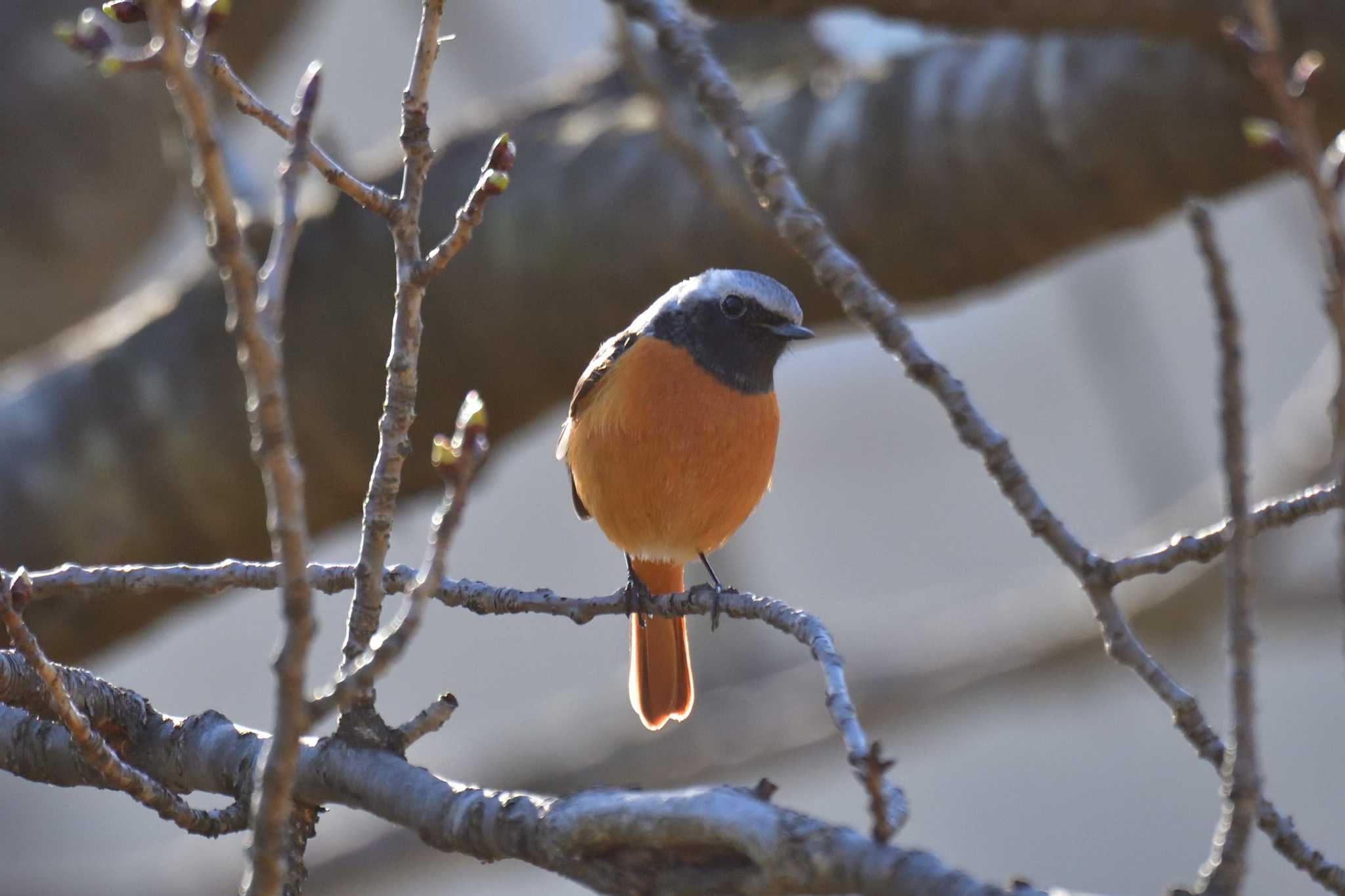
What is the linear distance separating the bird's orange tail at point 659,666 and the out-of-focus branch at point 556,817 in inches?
67.3

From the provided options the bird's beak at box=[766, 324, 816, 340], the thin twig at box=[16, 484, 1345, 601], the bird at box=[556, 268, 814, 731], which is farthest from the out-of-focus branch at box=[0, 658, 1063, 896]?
the bird's beak at box=[766, 324, 816, 340]

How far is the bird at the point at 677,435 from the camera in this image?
3.29m

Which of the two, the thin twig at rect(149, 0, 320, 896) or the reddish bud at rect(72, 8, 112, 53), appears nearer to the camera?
the thin twig at rect(149, 0, 320, 896)

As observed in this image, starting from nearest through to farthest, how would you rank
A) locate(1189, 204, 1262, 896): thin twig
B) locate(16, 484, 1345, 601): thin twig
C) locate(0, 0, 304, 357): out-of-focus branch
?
locate(1189, 204, 1262, 896): thin twig → locate(16, 484, 1345, 601): thin twig → locate(0, 0, 304, 357): out-of-focus branch

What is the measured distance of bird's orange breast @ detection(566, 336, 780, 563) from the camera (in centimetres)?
328

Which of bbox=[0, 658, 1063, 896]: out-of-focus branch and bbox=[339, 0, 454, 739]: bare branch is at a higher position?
bbox=[339, 0, 454, 739]: bare branch

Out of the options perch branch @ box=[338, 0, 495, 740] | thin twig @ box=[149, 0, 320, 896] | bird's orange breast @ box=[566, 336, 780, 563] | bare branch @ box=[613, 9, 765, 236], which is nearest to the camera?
thin twig @ box=[149, 0, 320, 896]

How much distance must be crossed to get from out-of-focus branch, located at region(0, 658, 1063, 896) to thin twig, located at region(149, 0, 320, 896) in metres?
0.35

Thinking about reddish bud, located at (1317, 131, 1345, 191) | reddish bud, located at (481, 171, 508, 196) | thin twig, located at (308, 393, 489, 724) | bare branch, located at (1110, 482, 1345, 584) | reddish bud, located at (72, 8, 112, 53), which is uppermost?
reddish bud, located at (481, 171, 508, 196)

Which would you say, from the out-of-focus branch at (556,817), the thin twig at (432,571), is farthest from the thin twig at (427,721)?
the thin twig at (432,571)

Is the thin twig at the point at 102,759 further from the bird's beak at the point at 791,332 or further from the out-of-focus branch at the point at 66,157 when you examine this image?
the out-of-focus branch at the point at 66,157

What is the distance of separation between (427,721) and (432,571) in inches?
21.2

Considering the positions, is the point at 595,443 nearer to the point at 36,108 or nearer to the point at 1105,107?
the point at 1105,107

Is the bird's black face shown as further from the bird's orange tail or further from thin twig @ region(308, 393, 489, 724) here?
thin twig @ region(308, 393, 489, 724)
